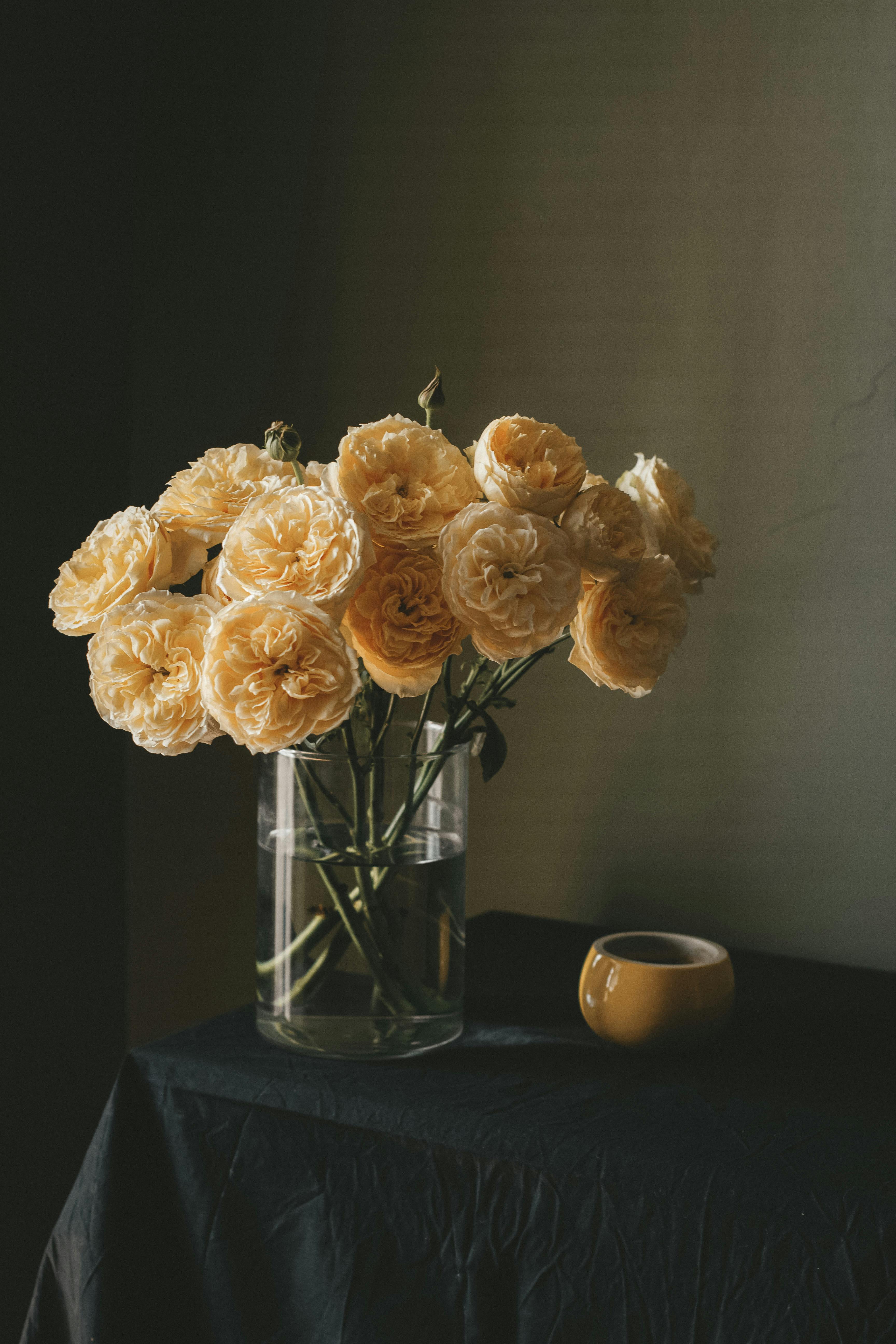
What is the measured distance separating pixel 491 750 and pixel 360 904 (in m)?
0.16

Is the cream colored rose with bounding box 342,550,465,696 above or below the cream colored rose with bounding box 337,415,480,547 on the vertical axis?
below

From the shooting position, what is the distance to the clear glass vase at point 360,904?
88 centimetres

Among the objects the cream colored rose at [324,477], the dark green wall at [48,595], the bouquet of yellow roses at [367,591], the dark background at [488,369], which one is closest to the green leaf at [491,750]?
the bouquet of yellow roses at [367,591]

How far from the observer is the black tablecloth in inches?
27.4

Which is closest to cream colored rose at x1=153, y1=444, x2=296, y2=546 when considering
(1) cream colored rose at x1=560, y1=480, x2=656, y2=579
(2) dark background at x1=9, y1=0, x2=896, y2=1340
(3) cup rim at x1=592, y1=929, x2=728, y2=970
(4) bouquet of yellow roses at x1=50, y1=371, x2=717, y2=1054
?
(4) bouquet of yellow roses at x1=50, y1=371, x2=717, y2=1054

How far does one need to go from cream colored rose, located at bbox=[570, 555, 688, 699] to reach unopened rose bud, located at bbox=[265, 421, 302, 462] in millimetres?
240

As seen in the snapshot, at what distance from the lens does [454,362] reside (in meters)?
1.42

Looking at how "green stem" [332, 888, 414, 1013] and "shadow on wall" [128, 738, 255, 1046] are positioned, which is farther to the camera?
"shadow on wall" [128, 738, 255, 1046]

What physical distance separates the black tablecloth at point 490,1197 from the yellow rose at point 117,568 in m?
0.37

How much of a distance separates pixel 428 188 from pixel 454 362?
223mm

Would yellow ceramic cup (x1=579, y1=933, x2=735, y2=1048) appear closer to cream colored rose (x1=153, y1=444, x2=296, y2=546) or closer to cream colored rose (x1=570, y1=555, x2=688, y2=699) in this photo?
cream colored rose (x1=570, y1=555, x2=688, y2=699)

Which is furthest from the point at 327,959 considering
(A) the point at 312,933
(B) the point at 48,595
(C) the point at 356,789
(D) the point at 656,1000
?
(B) the point at 48,595

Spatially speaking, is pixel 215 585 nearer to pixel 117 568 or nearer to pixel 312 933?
pixel 117 568

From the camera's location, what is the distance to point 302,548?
725mm
